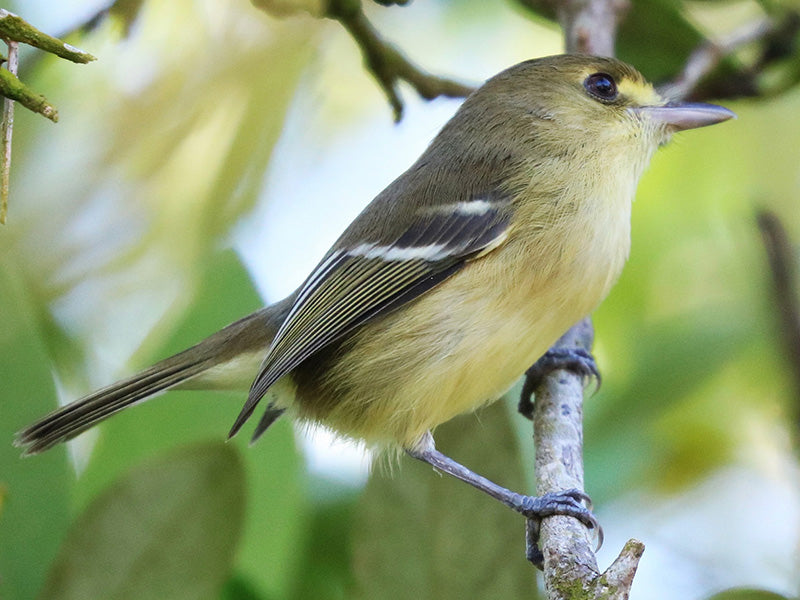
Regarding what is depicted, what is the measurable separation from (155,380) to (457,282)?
813 mm

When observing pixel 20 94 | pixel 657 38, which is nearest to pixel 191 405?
pixel 20 94

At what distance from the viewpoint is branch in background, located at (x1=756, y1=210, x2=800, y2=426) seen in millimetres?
2310

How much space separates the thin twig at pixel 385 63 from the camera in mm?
2812

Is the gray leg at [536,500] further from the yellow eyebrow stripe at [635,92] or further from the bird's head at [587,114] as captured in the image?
the yellow eyebrow stripe at [635,92]

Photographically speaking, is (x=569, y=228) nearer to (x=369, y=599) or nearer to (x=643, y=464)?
(x=643, y=464)

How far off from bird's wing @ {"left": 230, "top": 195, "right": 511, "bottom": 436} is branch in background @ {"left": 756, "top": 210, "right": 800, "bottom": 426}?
671 mm

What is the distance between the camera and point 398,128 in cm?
316

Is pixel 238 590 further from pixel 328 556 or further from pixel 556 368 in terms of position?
pixel 556 368

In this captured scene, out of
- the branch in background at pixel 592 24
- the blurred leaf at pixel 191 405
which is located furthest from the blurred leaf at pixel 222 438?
the branch in background at pixel 592 24

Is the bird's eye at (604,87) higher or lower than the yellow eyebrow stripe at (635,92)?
lower

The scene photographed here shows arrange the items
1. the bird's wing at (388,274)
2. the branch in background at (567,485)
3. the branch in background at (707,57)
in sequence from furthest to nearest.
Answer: the branch in background at (707,57) → the bird's wing at (388,274) → the branch in background at (567,485)

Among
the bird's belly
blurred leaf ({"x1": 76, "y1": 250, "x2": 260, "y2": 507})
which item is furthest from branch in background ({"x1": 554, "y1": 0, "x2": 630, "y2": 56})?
blurred leaf ({"x1": 76, "y1": 250, "x2": 260, "y2": 507})

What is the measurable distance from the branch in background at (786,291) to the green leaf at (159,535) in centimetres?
140

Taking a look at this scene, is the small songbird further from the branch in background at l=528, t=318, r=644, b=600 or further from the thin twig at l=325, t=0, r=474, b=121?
the thin twig at l=325, t=0, r=474, b=121
